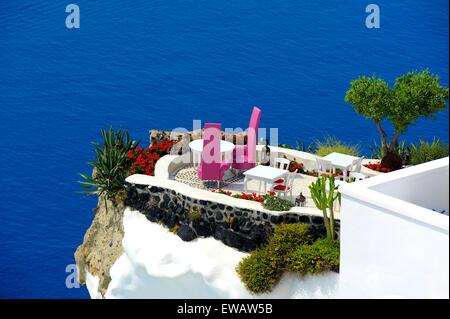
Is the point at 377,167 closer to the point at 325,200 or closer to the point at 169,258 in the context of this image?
the point at 325,200

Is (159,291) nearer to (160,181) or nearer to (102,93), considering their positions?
A: (160,181)

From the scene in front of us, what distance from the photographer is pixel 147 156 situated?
2936 cm

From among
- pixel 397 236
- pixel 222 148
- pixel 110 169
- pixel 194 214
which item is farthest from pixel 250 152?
pixel 397 236

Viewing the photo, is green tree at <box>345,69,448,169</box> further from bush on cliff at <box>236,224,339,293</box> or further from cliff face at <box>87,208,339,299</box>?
cliff face at <box>87,208,339,299</box>

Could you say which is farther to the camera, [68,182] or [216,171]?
[68,182]

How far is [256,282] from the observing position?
81.7 ft

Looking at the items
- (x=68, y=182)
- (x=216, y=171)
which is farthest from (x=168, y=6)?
(x=216, y=171)

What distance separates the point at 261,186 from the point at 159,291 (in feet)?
12.2

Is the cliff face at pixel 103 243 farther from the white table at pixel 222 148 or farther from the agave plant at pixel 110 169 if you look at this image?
the white table at pixel 222 148

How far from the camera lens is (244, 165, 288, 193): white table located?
26.7 meters

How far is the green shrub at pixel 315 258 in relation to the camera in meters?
24.3
